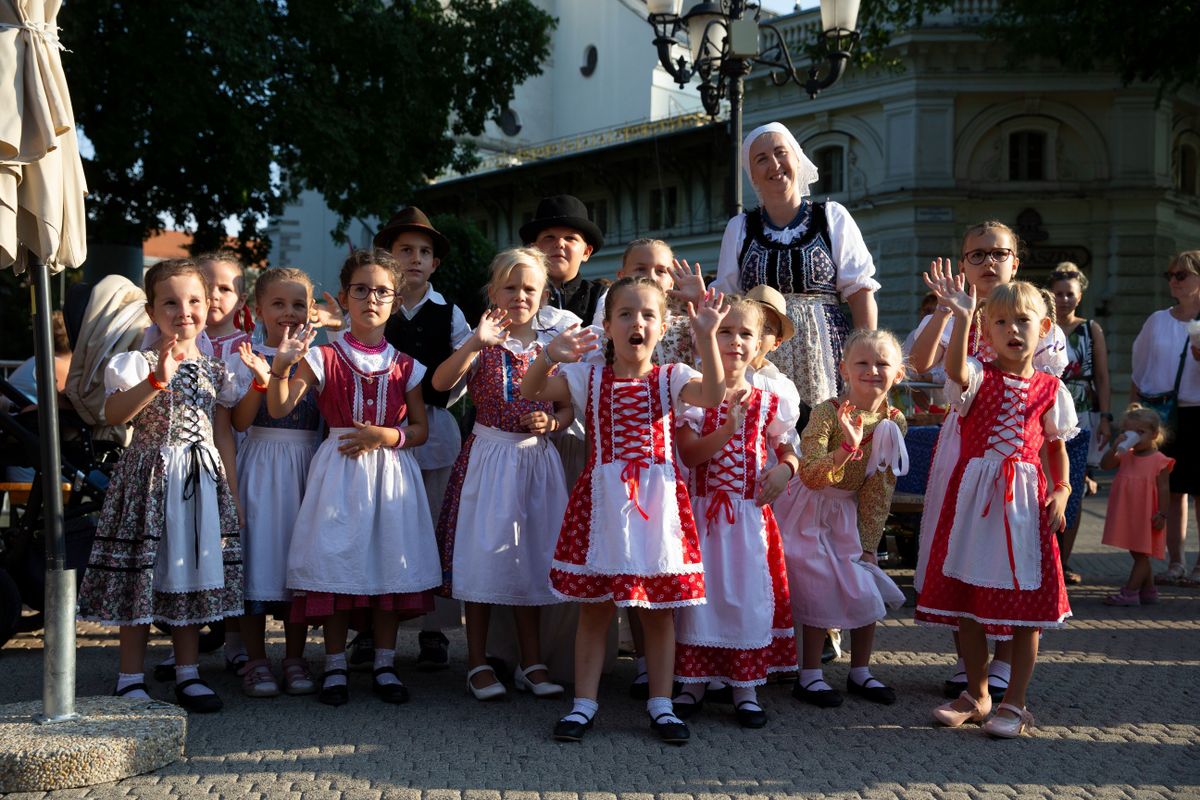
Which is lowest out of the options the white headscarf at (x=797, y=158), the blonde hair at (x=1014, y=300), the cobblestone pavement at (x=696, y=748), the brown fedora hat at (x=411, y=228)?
the cobblestone pavement at (x=696, y=748)

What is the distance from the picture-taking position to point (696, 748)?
442 cm

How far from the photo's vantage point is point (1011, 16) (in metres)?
23.2

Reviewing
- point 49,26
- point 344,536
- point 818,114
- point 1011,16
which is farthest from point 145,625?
point 818,114

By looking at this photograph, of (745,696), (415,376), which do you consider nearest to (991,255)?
(745,696)

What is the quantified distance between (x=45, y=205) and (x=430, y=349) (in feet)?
6.47

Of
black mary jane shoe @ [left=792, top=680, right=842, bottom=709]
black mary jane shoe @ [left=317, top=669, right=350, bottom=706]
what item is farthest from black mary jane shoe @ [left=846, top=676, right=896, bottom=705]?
black mary jane shoe @ [left=317, top=669, right=350, bottom=706]

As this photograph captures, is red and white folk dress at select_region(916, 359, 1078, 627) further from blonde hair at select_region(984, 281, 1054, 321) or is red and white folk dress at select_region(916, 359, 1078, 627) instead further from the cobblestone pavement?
the cobblestone pavement

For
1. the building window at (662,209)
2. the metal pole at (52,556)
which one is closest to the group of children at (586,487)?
the metal pole at (52,556)

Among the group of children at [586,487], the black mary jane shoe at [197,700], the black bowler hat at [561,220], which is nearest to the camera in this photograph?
the group of children at [586,487]

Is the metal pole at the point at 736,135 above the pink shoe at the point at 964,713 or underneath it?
above

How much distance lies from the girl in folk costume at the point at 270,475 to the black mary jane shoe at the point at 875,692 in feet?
7.65

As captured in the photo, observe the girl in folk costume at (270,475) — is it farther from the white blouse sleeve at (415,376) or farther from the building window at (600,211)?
the building window at (600,211)

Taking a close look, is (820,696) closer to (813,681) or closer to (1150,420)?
(813,681)

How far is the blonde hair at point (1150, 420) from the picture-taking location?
8367mm
